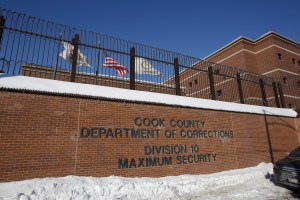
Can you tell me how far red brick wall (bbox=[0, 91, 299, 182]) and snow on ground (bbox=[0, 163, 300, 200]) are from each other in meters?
0.34

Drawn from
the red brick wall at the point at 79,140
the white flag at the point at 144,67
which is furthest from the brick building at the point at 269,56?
the white flag at the point at 144,67

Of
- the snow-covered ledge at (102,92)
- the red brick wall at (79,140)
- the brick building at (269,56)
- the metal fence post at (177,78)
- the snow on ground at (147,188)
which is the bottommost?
the snow on ground at (147,188)

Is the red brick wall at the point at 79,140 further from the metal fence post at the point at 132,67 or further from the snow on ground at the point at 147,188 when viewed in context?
the metal fence post at the point at 132,67

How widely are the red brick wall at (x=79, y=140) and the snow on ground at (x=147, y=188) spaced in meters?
0.34

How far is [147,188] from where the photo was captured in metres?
5.91

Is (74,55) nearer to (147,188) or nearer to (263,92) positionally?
(147,188)

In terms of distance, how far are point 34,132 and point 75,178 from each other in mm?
1631

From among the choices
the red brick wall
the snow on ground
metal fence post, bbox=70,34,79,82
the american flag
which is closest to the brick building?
the red brick wall

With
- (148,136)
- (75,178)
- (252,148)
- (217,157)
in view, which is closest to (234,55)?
(252,148)

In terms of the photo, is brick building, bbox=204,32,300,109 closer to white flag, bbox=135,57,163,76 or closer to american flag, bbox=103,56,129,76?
white flag, bbox=135,57,163,76

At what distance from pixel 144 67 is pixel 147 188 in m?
4.79

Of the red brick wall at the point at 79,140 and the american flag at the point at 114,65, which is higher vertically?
the american flag at the point at 114,65

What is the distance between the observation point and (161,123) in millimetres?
7621

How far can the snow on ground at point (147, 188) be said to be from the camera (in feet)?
15.5
